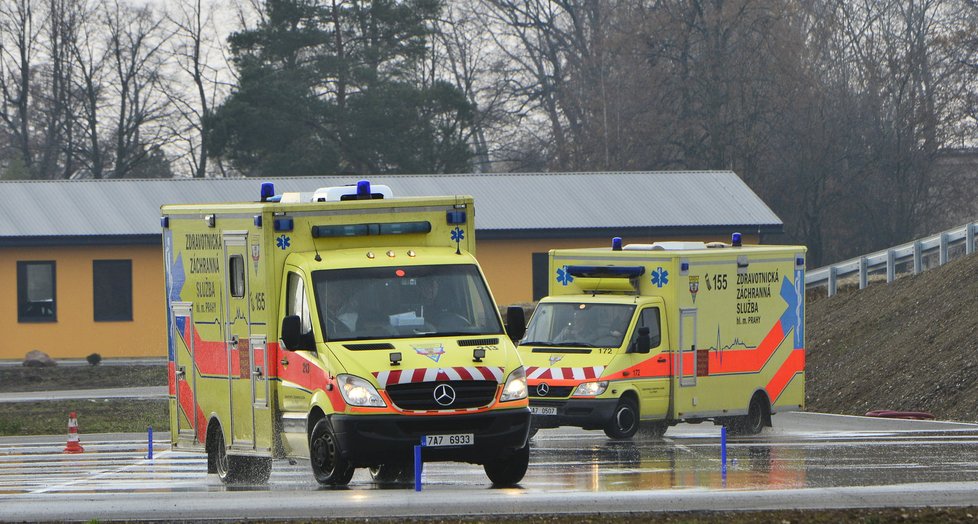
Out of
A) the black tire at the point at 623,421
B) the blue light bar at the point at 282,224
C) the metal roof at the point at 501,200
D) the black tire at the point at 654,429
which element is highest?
the metal roof at the point at 501,200

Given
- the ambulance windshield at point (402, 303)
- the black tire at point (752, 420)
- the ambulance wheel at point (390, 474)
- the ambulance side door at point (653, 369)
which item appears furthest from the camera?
the black tire at point (752, 420)

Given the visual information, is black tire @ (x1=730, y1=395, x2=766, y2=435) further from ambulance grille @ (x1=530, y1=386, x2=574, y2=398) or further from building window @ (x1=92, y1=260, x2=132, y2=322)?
building window @ (x1=92, y1=260, x2=132, y2=322)

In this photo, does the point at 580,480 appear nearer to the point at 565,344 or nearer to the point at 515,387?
the point at 515,387

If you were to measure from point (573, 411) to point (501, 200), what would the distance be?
26.7m

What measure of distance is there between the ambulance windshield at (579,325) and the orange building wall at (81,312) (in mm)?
22775

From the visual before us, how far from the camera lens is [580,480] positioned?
15789mm

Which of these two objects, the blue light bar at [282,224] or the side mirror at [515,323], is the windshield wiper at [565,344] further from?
the blue light bar at [282,224]

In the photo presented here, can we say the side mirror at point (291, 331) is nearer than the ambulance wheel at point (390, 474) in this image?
Yes

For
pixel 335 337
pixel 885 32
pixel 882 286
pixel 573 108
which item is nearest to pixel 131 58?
pixel 573 108

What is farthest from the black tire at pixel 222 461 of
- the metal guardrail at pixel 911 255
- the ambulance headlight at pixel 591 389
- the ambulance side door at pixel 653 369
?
the metal guardrail at pixel 911 255

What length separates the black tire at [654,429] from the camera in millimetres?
22359

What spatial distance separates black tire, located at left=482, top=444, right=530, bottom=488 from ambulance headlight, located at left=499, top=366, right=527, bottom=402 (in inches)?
25.0

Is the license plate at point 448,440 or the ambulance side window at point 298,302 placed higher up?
the ambulance side window at point 298,302

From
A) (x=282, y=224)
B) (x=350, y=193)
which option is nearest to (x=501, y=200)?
(x=350, y=193)
